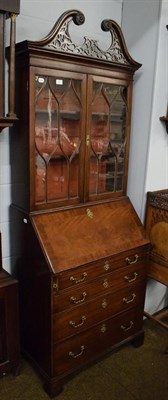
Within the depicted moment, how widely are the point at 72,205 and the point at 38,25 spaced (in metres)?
1.03

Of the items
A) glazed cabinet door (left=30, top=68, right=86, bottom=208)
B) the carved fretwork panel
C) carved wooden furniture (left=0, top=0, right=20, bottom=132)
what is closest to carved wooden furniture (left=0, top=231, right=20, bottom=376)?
glazed cabinet door (left=30, top=68, right=86, bottom=208)

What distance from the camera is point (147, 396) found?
182cm

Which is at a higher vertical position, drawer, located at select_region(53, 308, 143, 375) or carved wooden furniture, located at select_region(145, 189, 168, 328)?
carved wooden furniture, located at select_region(145, 189, 168, 328)

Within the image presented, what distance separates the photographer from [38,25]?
6.03ft

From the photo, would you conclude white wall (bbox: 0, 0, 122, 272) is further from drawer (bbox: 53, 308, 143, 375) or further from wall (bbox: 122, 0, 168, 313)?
drawer (bbox: 53, 308, 143, 375)

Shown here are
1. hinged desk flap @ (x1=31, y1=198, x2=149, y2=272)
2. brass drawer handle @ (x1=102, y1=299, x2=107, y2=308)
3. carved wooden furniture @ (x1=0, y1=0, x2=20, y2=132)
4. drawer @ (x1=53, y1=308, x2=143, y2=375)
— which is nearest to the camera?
Result: carved wooden furniture @ (x1=0, y1=0, x2=20, y2=132)

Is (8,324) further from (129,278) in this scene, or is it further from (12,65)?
(12,65)

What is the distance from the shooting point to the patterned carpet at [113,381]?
180 cm

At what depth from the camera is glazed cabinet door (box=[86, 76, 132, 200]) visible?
6.15 feet

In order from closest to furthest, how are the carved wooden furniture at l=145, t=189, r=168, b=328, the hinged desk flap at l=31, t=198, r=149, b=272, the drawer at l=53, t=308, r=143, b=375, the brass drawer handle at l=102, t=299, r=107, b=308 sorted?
the hinged desk flap at l=31, t=198, r=149, b=272
the drawer at l=53, t=308, r=143, b=375
the brass drawer handle at l=102, t=299, r=107, b=308
the carved wooden furniture at l=145, t=189, r=168, b=328

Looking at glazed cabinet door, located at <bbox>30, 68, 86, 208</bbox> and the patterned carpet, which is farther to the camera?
the patterned carpet

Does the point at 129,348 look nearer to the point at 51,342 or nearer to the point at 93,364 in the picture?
the point at 93,364

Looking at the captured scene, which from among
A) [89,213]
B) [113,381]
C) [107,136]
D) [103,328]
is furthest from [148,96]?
[113,381]

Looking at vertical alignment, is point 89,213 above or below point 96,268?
above
